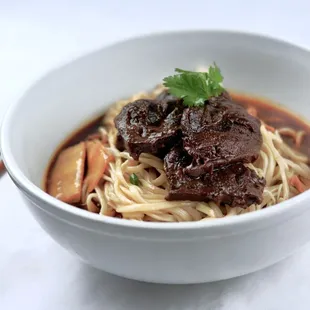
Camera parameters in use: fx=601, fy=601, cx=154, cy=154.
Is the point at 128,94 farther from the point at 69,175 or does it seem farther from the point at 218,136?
the point at 218,136

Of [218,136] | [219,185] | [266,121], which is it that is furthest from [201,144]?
[266,121]

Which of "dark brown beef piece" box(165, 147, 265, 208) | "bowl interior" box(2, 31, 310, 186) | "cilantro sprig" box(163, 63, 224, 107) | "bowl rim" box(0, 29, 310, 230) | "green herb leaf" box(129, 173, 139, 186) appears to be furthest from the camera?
"bowl interior" box(2, 31, 310, 186)

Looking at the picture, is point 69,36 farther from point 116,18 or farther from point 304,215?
point 304,215

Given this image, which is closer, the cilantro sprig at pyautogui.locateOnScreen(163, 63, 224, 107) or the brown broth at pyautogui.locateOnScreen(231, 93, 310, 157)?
the cilantro sprig at pyautogui.locateOnScreen(163, 63, 224, 107)

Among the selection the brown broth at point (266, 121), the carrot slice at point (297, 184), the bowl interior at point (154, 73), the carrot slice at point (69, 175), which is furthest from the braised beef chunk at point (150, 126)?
the carrot slice at point (297, 184)

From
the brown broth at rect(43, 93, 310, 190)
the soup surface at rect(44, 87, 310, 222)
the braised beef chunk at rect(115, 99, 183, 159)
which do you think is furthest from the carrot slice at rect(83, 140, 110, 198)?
the brown broth at rect(43, 93, 310, 190)

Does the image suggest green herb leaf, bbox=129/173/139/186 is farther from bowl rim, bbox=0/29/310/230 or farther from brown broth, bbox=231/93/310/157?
brown broth, bbox=231/93/310/157
